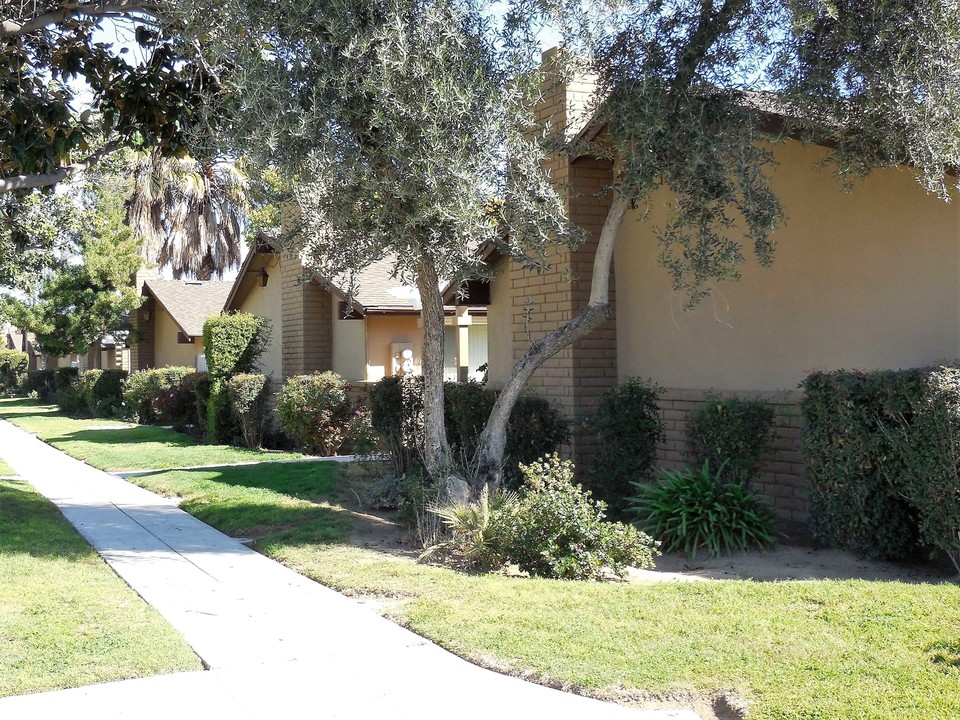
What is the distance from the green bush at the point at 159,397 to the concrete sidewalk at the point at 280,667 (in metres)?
15.1

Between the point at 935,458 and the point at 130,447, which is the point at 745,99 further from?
the point at 130,447

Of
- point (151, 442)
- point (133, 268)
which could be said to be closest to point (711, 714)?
point (151, 442)

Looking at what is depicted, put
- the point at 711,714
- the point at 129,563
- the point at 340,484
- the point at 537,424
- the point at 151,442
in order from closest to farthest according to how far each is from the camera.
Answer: the point at 711,714, the point at 129,563, the point at 537,424, the point at 340,484, the point at 151,442

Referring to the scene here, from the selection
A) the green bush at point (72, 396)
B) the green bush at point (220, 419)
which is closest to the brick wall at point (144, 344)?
the green bush at point (72, 396)

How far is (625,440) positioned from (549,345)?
1379 millimetres

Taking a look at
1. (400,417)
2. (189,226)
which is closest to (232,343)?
(400,417)

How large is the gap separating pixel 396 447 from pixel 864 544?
6.20 m

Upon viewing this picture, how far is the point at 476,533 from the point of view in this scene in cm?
823

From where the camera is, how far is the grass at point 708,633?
4895mm

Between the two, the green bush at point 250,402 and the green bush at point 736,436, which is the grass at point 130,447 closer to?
the green bush at point 250,402

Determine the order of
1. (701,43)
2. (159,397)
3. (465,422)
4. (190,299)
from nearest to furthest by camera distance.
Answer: (701,43) < (465,422) < (159,397) < (190,299)

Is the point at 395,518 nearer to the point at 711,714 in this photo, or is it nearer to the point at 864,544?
the point at 864,544

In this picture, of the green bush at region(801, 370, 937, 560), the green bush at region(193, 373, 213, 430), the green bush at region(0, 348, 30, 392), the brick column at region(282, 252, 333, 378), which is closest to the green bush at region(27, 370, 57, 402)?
the green bush at region(0, 348, 30, 392)

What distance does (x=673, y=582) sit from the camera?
756cm
